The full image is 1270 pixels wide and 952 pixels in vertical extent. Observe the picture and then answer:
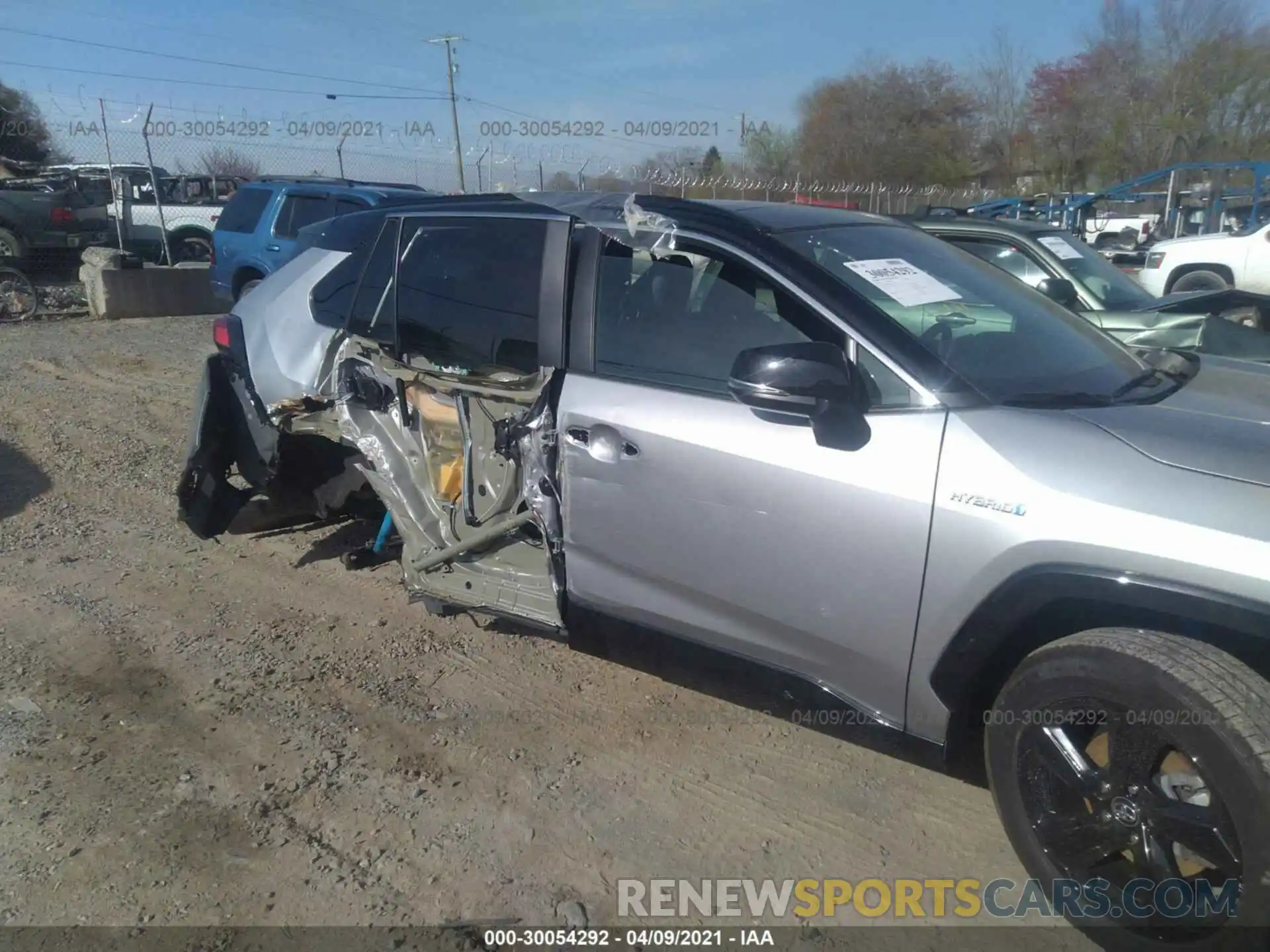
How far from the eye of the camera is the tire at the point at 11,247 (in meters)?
14.7

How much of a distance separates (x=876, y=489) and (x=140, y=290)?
13682 millimetres

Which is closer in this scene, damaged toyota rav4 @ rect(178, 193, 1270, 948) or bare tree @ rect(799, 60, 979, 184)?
damaged toyota rav4 @ rect(178, 193, 1270, 948)

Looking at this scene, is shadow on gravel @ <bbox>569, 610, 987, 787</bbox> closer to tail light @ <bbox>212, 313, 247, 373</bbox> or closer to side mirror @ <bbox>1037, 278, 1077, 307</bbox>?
tail light @ <bbox>212, 313, 247, 373</bbox>

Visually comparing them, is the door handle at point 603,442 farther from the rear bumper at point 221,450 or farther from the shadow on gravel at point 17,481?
the shadow on gravel at point 17,481

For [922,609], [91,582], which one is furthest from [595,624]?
[91,582]

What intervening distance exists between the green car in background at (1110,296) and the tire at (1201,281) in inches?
249

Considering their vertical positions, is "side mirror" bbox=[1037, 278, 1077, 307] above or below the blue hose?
above

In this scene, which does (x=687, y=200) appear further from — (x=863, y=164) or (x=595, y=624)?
(x=863, y=164)

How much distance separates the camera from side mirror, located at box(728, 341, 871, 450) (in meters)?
2.60

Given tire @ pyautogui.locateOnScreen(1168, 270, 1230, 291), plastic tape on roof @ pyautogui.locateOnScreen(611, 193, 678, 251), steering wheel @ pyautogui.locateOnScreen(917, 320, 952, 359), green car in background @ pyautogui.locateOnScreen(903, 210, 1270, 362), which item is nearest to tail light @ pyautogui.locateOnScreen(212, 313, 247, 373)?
plastic tape on roof @ pyautogui.locateOnScreen(611, 193, 678, 251)

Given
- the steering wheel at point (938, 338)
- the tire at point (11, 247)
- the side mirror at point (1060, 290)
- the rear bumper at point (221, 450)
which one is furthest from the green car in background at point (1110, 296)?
the tire at point (11, 247)

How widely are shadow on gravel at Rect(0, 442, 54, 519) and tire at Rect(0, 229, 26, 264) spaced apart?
10179mm

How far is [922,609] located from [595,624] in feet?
3.88

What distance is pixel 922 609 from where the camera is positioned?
8.33 feet
